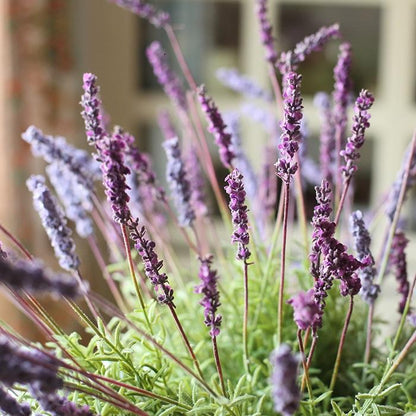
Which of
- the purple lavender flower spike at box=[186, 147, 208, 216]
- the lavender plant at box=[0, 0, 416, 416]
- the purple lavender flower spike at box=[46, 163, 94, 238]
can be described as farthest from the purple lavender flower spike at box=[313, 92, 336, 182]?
the purple lavender flower spike at box=[46, 163, 94, 238]

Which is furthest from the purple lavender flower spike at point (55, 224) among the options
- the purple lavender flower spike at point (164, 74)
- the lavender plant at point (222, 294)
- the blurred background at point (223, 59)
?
the blurred background at point (223, 59)

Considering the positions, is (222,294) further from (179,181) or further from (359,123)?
(359,123)

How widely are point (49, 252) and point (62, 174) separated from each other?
1238 millimetres

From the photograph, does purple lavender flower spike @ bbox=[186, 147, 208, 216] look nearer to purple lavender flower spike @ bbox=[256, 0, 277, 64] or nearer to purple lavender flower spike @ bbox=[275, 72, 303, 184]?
purple lavender flower spike @ bbox=[256, 0, 277, 64]

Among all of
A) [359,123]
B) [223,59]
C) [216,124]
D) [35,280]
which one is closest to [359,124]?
[359,123]

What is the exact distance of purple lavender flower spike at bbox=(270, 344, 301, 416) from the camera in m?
0.29

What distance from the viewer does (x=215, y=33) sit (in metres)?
2.20

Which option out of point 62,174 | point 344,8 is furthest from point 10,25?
point 62,174

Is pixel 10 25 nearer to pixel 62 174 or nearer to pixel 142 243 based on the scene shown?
pixel 62 174

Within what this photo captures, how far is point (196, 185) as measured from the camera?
66 cm

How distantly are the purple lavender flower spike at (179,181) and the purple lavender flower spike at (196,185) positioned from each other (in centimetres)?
5

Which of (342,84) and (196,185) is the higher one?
(342,84)

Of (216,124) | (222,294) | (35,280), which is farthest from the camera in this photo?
(222,294)

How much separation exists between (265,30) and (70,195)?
229 mm
